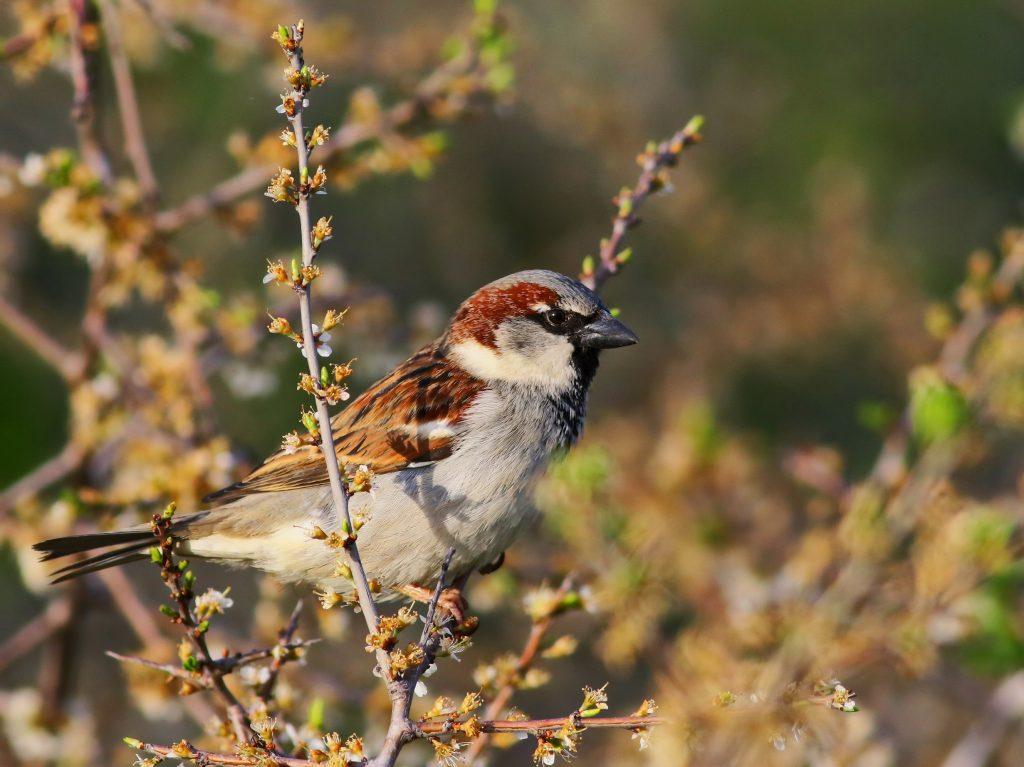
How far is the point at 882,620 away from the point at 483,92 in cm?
184

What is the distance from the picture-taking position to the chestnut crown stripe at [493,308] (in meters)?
3.30

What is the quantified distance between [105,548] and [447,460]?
2.92 feet

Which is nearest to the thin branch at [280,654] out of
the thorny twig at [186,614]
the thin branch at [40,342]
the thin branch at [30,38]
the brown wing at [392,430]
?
the thorny twig at [186,614]

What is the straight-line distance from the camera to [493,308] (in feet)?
11.2

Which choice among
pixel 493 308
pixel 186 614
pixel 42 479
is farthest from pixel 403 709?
pixel 42 479

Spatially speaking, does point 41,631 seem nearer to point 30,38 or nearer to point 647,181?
point 30,38

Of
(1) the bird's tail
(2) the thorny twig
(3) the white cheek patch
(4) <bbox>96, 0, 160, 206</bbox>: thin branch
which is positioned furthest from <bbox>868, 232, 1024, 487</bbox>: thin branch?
(4) <bbox>96, 0, 160, 206</bbox>: thin branch

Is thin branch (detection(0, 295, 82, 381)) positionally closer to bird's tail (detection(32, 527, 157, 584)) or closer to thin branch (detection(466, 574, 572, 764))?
bird's tail (detection(32, 527, 157, 584))

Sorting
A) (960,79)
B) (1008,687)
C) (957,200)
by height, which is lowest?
(1008,687)

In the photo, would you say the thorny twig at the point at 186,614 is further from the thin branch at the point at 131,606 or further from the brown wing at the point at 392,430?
the thin branch at the point at 131,606

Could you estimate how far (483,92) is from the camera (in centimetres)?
342

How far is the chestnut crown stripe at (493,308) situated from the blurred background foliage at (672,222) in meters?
0.42

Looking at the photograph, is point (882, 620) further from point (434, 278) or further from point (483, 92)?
point (434, 278)

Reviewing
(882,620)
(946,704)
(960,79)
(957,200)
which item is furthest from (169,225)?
(960,79)
